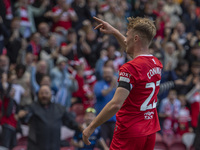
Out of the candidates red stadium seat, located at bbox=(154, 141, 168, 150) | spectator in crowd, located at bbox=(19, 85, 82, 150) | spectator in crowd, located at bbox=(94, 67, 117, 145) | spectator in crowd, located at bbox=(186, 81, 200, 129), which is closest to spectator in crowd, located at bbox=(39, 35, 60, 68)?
spectator in crowd, located at bbox=(94, 67, 117, 145)

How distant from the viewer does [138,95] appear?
3344mm

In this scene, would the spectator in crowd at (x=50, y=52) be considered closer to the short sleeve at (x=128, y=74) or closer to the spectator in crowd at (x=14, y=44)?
the spectator in crowd at (x=14, y=44)

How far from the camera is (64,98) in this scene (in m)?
8.59

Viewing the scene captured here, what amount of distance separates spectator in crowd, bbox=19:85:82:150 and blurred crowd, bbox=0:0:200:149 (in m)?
0.92

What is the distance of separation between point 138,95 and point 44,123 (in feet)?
11.1

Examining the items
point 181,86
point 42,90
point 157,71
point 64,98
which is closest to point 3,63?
point 64,98

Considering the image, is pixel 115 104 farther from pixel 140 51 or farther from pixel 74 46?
pixel 74 46

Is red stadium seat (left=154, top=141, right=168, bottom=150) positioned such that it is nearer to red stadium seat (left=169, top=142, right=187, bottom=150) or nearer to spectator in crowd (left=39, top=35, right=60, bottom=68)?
red stadium seat (left=169, top=142, right=187, bottom=150)

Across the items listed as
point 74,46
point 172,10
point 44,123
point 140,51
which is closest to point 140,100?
point 140,51

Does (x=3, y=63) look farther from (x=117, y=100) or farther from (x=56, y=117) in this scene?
(x=117, y=100)

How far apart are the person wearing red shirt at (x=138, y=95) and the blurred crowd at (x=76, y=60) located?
361 cm

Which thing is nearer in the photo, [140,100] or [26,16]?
[140,100]

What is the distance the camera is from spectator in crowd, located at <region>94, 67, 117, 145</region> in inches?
277

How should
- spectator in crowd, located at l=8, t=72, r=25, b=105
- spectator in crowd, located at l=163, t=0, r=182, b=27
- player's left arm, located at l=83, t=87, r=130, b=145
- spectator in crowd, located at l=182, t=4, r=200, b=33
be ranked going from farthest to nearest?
spectator in crowd, located at l=163, t=0, r=182, b=27 → spectator in crowd, located at l=182, t=4, r=200, b=33 → spectator in crowd, located at l=8, t=72, r=25, b=105 → player's left arm, located at l=83, t=87, r=130, b=145
